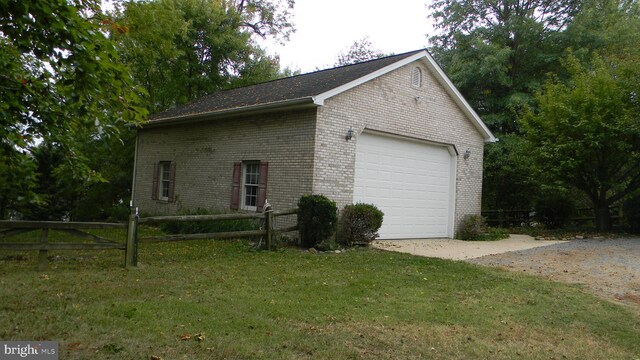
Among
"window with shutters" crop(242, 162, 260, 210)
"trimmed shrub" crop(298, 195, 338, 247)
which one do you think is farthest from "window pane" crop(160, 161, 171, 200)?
"trimmed shrub" crop(298, 195, 338, 247)

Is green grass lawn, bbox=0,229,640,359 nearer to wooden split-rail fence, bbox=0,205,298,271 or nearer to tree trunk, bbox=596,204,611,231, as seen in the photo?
wooden split-rail fence, bbox=0,205,298,271

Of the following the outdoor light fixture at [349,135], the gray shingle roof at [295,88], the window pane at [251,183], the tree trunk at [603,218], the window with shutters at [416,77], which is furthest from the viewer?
the tree trunk at [603,218]

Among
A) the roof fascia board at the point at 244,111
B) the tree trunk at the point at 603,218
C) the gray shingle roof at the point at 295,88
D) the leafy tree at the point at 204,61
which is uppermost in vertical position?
the leafy tree at the point at 204,61

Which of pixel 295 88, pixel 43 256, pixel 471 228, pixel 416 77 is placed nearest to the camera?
pixel 43 256

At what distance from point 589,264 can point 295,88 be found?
8.60 meters

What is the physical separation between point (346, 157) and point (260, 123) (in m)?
2.62

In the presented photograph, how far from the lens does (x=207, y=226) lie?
13219 mm

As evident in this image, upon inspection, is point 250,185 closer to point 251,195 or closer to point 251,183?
point 251,183

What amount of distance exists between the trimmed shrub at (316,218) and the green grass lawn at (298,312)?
6.95ft

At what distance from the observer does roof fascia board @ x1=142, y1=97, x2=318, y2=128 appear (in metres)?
11.3

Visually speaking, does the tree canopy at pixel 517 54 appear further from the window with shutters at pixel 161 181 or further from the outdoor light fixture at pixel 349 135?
the window with shutters at pixel 161 181

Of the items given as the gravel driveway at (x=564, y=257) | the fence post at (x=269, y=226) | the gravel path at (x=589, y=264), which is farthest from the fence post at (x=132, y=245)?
the gravel path at (x=589, y=264)

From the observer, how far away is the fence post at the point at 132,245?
7852 millimetres

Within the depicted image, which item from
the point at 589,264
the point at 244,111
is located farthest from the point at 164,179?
the point at 589,264
